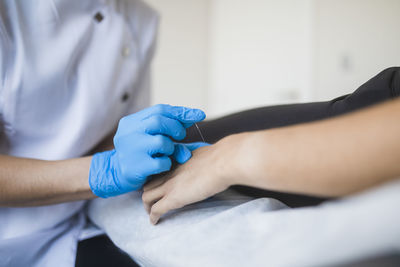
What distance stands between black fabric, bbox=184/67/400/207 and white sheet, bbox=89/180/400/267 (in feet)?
0.23

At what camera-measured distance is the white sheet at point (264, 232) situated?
9.7 inches

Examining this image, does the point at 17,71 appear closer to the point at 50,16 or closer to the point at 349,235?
the point at 50,16

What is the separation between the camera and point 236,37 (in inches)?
113

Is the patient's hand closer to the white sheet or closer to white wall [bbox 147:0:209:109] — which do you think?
the white sheet

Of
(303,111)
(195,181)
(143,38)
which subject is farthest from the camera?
(143,38)

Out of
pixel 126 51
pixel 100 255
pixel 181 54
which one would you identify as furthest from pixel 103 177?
pixel 181 54

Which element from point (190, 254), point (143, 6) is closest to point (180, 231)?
point (190, 254)

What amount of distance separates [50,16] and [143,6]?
37cm

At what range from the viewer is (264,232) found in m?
0.34

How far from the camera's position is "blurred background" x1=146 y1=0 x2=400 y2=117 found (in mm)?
1895

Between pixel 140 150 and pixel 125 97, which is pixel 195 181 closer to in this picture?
pixel 140 150

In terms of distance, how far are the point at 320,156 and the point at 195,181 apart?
208mm

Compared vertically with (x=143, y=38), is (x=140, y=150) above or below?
below

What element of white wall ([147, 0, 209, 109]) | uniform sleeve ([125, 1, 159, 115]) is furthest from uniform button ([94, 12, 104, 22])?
white wall ([147, 0, 209, 109])
